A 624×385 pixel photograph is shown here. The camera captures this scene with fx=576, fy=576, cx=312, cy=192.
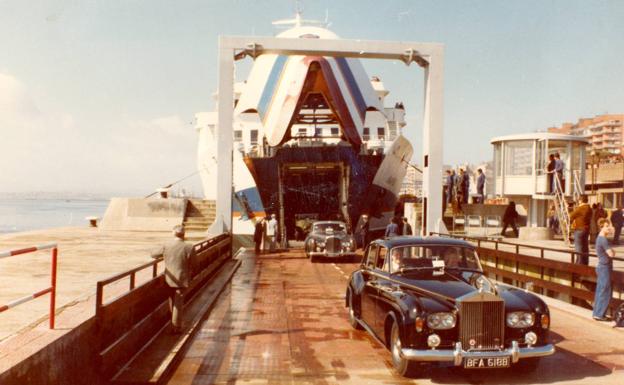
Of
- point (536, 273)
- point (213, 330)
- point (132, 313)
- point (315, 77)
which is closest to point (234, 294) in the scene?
point (213, 330)

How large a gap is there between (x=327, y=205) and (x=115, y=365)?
27.9 meters

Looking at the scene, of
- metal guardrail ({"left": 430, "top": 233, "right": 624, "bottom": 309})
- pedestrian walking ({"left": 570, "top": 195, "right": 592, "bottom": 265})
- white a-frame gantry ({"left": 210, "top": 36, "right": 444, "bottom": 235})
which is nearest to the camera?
metal guardrail ({"left": 430, "top": 233, "right": 624, "bottom": 309})

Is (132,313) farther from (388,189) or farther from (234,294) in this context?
(388,189)

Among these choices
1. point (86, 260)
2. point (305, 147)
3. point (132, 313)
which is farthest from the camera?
point (305, 147)

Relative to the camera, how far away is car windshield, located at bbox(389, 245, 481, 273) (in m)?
8.19

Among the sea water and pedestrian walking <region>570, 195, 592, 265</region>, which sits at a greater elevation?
pedestrian walking <region>570, 195, 592, 265</region>

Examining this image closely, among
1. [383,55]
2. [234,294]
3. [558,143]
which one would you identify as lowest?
[234,294]

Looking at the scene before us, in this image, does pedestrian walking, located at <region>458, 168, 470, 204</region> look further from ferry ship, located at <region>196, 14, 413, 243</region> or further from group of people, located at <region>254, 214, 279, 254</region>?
group of people, located at <region>254, 214, 279, 254</region>

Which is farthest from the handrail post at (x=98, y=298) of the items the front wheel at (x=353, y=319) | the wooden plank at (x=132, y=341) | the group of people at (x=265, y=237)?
the group of people at (x=265, y=237)

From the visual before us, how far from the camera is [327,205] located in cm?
3431

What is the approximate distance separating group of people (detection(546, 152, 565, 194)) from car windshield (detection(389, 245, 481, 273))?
16.4 metres

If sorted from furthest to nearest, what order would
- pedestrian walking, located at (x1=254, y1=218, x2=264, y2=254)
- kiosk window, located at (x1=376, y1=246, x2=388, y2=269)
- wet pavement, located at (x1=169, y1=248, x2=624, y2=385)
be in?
pedestrian walking, located at (x1=254, y1=218, x2=264, y2=254) → kiosk window, located at (x1=376, y1=246, x2=388, y2=269) → wet pavement, located at (x1=169, y1=248, x2=624, y2=385)

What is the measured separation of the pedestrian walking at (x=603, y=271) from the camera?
385 inches

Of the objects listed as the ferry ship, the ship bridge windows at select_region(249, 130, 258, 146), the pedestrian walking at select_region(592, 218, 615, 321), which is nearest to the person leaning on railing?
the pedestrian walking at select_region(592, 218, 615, 321)
